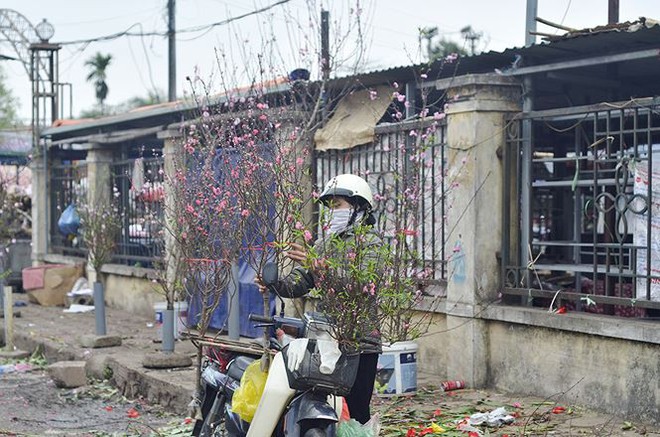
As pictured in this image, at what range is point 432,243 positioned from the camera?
9352mm

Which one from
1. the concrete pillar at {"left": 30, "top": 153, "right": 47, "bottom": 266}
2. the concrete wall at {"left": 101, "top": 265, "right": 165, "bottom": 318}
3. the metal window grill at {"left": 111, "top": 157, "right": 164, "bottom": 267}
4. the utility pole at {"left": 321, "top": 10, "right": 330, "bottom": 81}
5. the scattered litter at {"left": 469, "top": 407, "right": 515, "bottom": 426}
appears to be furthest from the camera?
the concrete pillar at {"left": 30, "top": 153, "right": 47, "bottom": 266}

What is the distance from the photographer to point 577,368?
25.8ft

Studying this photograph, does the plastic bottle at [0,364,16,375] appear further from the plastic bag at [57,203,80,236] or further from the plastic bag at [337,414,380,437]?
the plastic bag at [337,414,380,437]

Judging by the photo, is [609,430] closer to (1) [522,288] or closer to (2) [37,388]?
(1) [522,288]

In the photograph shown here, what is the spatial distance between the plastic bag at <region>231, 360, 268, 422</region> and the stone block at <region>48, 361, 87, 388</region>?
555 cm

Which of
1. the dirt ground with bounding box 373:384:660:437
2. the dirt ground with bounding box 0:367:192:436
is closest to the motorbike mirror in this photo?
the dirt ground with bounding box 373:384:660:437

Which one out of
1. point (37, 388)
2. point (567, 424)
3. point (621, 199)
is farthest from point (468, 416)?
point (37, 388)

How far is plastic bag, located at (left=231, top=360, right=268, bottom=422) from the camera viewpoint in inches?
218

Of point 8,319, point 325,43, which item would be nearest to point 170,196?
point 325,43

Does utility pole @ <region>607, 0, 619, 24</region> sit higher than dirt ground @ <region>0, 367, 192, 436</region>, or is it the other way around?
utility pole @ <region>607, 0, 619, 24</region>

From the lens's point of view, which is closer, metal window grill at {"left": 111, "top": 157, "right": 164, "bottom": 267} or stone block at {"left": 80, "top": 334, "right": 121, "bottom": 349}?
stone block at {"left": 80, "top": 334, "right": 121, "bottom": 349}

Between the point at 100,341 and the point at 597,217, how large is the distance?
636cm

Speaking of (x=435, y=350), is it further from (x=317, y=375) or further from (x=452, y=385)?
(x=317, y=375)

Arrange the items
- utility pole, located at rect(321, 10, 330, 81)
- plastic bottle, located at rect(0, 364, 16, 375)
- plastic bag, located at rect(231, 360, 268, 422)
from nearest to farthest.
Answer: plastic bag, located at rect(231, 360, 268, 422), utility pole, located at rect(321, 10, 330, 81), plastic bottle, located at rect(0, 364, 16, 375)
